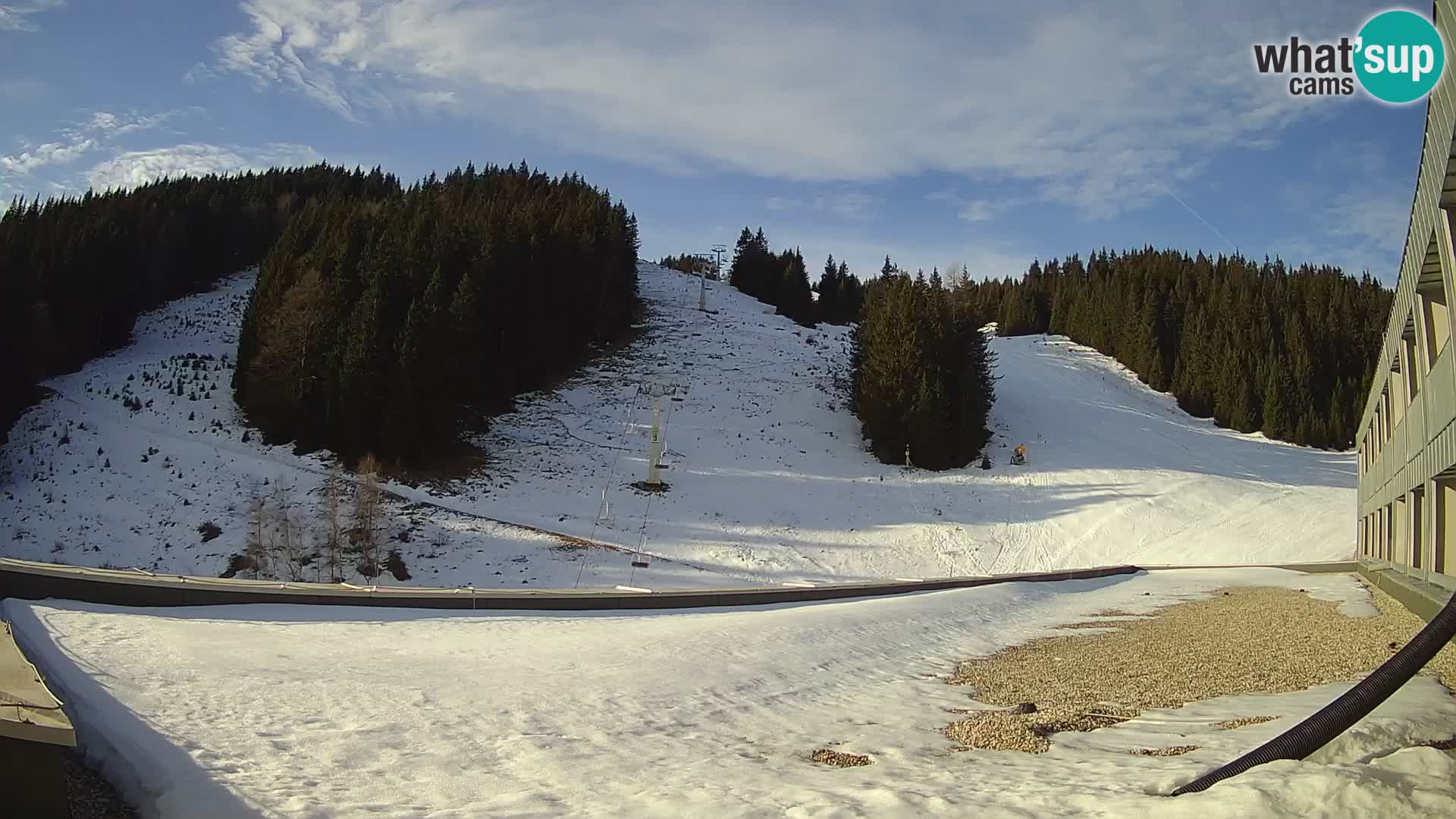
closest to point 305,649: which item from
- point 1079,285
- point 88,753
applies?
point 88,753

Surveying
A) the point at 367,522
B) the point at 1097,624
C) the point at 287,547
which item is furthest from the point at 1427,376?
the point at 287,547

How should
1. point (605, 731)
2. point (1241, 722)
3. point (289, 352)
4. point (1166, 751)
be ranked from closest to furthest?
point (1166, 751), point (1241, 722), point (605, 731), point (289, 352)

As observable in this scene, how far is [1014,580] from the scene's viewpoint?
21.8 metres

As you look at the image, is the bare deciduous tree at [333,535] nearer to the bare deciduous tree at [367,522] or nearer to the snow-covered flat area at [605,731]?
the bare deciduous tree at [367,522]

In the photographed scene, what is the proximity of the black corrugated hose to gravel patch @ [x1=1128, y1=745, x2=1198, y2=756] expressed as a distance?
1.28 meters

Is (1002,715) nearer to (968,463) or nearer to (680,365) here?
(968,463)

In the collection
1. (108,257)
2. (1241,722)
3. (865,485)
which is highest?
(108,257)

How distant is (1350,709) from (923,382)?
35.8 meters

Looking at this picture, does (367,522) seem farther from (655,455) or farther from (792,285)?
(792,285)

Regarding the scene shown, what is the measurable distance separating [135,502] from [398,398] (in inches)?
359

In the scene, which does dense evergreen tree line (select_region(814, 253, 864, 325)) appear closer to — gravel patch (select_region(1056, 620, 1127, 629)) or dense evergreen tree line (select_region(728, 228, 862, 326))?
dense evergreen tree line (select_region(728, 228, 862, 326))

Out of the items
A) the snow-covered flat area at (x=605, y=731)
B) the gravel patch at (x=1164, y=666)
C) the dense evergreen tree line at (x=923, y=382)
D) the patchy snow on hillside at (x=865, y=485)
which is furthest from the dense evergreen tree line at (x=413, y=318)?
the gravel patch at (x=1164, y=666)

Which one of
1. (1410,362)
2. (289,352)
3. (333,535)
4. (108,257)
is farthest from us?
(108,257)

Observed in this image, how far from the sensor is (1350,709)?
428cm
